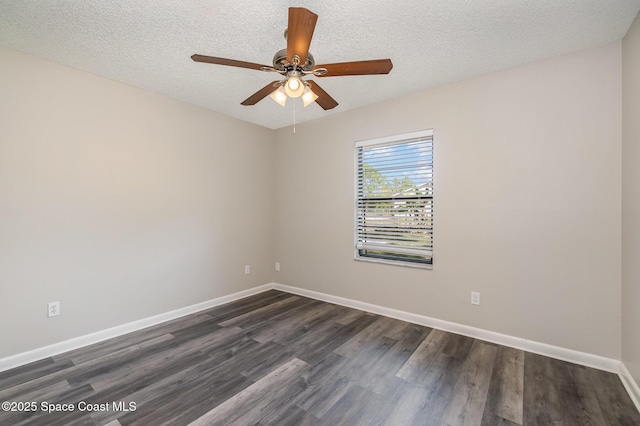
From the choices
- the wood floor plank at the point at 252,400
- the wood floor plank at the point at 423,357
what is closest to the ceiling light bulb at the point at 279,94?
the wood floor plank at the point at 252,400

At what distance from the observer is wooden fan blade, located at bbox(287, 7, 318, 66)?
4.48ft

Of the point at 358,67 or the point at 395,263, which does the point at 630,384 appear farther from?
the point at 358,67

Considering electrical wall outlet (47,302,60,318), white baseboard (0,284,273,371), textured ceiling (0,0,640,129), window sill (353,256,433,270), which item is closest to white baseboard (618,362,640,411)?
window sill (353,256,433,270)

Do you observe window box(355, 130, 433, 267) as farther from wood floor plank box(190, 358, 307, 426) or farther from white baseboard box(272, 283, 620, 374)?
wood floor plank box(190, 358, 307, 426)

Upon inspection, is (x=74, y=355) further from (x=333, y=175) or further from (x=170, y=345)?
(x=333, y=175)

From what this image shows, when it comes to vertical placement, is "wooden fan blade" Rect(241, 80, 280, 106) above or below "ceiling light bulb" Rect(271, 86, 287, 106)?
above

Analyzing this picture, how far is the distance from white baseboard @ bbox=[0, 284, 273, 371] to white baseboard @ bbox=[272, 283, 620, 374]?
1.63m

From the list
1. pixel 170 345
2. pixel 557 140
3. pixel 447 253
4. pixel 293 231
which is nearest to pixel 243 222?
pixel 293 231

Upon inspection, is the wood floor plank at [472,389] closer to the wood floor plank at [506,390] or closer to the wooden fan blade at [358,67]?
the wood floor plank at [506,390]

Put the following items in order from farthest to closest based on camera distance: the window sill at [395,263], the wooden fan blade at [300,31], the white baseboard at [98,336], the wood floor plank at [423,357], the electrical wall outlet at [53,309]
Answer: the window sill at [395,263]
the electrical wall outlet at [53,309]
the white baseboard at [98,336]
the wood floor plank at [423,357]
the wooden fan blade at [300,31]

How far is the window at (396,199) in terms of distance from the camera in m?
3.03

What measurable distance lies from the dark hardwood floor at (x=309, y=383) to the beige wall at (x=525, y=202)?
37 centimetres

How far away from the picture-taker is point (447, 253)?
2.86m

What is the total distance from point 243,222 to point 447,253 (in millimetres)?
2729
